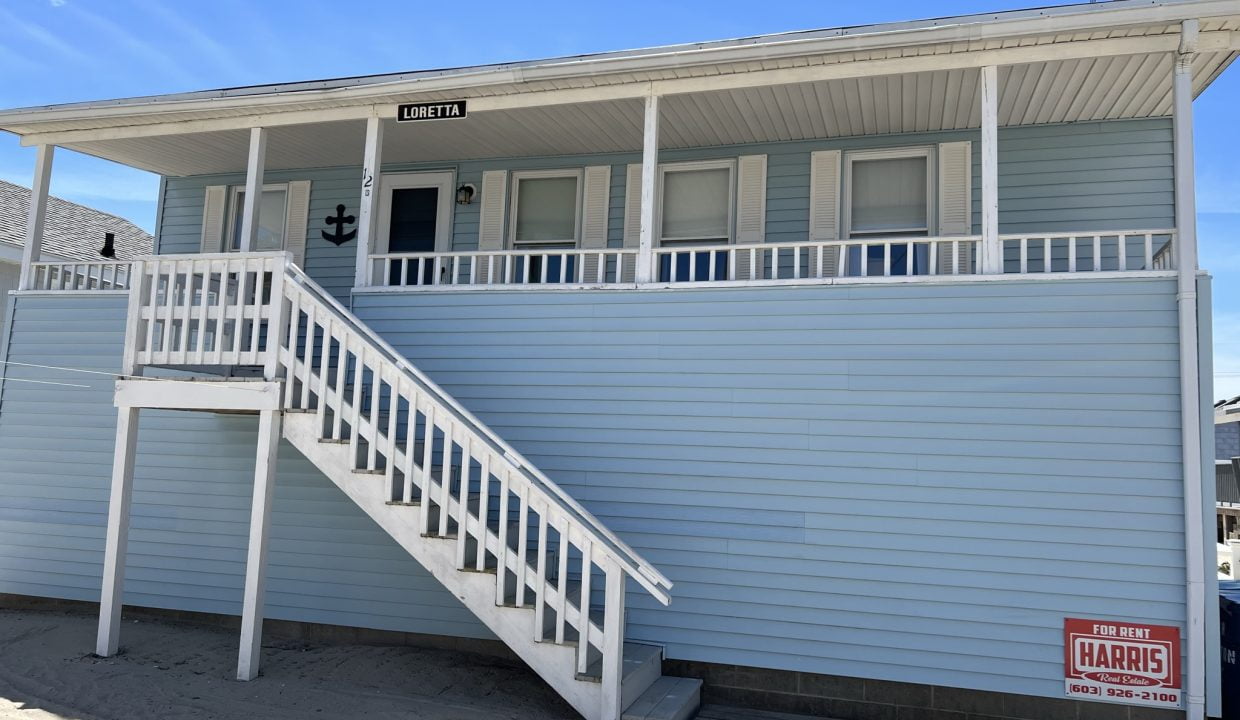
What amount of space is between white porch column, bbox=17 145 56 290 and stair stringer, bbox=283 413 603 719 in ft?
14.6

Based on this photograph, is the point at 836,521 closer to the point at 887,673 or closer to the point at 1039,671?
the point at 887,673

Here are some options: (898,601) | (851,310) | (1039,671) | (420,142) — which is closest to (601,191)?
(420,142)

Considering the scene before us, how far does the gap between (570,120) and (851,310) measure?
334cm

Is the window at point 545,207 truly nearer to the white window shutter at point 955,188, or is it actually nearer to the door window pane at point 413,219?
the door window pane at point 413,219

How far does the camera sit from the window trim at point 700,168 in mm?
8719

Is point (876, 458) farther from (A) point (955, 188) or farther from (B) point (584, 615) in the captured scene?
(A) point (955, 188)

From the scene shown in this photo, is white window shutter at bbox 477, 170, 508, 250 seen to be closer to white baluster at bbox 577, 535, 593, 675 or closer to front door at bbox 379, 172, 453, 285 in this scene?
front door at bbox 379, 172, 453, 285

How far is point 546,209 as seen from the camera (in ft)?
31.2

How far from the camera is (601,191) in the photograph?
9227mm

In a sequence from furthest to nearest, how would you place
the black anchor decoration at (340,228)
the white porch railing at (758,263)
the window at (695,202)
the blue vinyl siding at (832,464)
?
the black anchor decoration at (340,228) < the window at (695,202) < the white porch railing at (758,263) < the blue vinyl siding at (832,464)

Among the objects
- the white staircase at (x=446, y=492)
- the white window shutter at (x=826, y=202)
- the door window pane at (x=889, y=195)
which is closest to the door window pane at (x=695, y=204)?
the white window shutter at (x=826, y=202)

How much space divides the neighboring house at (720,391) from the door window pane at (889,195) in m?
0.03

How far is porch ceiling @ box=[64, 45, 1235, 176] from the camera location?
7.07 metres


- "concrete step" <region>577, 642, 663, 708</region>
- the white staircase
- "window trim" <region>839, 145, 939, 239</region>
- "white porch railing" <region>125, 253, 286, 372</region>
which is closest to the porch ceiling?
"window trim" <region>839, 145, 939, 239</region>
